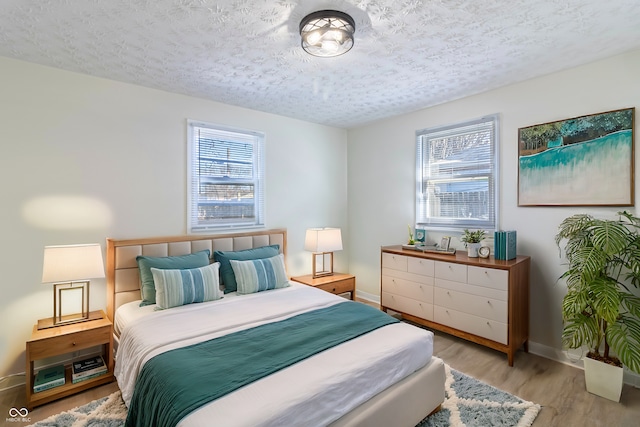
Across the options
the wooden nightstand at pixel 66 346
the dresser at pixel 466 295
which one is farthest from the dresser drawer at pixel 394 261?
the wooden nightstand at pixel 66 346

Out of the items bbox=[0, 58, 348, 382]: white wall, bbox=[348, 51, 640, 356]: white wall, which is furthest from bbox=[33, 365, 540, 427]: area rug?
bbox=[348, 51, 640, 356]: white wall

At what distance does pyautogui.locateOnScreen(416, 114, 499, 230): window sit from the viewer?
326 centimetres

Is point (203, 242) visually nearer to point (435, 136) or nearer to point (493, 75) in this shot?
point (435, 136)

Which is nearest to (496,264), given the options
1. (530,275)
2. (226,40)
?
(530,275)

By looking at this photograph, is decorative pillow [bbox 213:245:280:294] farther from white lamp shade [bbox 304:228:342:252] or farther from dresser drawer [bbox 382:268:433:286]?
dresser drawer [bbox 382:268:433:286]

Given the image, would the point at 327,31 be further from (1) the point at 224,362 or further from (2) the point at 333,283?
(2) the point at 333,283

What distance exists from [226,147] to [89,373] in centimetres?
242

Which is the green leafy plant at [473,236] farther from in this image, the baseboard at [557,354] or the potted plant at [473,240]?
the baseboard at [557,354]

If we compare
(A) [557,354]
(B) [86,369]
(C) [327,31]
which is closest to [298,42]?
(C) [327,31]

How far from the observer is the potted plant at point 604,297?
6.95ft

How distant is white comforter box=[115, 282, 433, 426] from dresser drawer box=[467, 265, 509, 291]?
1077 millimetres

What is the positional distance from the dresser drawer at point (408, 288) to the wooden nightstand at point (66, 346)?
9.02 feet

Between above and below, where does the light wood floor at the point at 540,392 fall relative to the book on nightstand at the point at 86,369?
below

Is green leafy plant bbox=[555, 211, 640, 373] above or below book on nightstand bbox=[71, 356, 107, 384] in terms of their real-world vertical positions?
above
